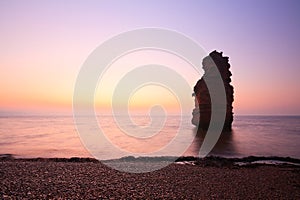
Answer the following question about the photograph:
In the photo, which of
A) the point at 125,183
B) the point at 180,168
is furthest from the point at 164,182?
the point at 180,168

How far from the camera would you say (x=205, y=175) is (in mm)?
14062

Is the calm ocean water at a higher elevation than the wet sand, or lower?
lower

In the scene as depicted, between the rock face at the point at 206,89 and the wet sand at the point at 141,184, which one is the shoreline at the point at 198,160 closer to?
the wet sand at the point at 141,184

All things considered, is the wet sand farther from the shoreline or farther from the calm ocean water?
the calm ocean water

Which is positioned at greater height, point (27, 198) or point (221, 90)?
point (221, 90)

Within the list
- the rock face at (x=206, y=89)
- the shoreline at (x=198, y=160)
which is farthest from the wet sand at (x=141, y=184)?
the rock face at (x=206, y=89)

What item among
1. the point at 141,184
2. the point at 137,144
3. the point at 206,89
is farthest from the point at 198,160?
the point at 206,89

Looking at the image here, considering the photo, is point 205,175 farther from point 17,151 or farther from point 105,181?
point 17,151

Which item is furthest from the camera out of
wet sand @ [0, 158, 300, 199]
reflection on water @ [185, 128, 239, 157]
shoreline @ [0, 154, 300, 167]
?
reflection on water @ [185, 128, 239, 157]

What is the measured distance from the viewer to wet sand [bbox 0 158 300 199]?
996 centimetres

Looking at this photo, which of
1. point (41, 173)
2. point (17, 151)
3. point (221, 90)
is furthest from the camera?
point (221, 90)

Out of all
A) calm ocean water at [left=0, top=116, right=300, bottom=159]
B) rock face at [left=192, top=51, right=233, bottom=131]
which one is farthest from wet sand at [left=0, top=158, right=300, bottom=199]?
rock face at [left=192, top=51, right=233, bottom=131]

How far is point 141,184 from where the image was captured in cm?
1156

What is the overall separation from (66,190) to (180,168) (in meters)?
7.70
